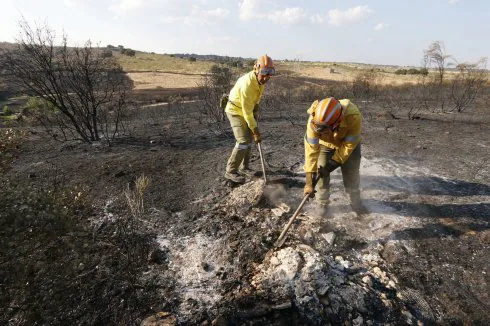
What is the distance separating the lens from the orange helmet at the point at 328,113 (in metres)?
3.05

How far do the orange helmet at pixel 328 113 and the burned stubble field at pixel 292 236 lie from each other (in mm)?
1331

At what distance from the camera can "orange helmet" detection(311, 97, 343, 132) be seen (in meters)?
3.05

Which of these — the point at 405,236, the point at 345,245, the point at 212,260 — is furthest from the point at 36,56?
the point at 405,236

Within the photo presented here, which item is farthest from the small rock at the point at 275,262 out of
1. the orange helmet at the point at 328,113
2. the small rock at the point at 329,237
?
the orange helmet at the point at 328,113

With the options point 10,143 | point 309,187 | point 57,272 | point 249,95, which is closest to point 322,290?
point 309,187

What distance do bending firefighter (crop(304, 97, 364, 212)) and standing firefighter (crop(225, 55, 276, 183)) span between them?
1.03 meters

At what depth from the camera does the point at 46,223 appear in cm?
258

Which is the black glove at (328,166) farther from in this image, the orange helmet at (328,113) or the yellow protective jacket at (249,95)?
the yellow protective jacket at (249,95)

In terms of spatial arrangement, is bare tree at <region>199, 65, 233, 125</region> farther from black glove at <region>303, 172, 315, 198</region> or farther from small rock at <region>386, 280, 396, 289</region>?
small rock at <region>386, 280, 396, 289</region>

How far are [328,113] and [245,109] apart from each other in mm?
1549

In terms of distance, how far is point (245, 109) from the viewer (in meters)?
4.34

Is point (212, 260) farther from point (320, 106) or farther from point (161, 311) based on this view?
point (320, 106)

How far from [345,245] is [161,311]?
81.0 inches

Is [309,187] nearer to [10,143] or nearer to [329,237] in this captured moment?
[329,237]
